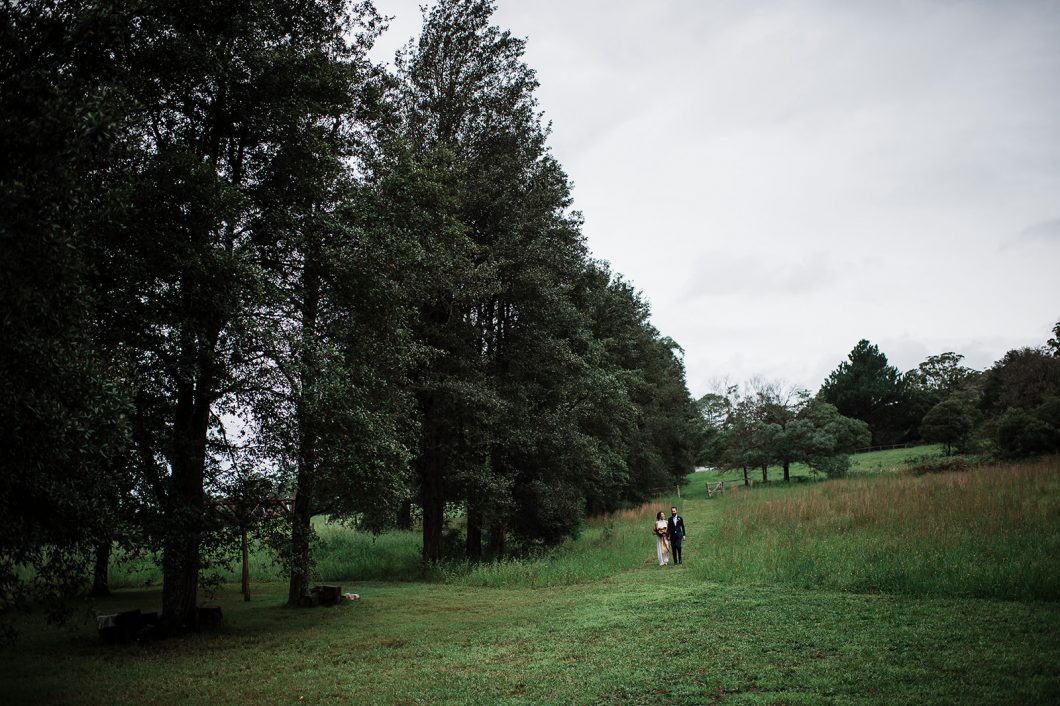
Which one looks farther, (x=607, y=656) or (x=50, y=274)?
(x=607, y=656)

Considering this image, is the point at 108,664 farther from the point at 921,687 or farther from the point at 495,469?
the point at 495,469

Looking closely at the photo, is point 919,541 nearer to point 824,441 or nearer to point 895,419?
point 824,441

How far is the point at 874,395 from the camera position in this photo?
78625 mm

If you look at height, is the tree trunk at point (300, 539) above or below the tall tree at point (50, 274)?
below

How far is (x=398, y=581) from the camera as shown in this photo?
22406 mm

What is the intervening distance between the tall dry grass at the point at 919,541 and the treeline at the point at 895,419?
45.2ft

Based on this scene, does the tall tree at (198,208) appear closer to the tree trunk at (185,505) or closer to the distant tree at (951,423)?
the tree trunk at (185,505)

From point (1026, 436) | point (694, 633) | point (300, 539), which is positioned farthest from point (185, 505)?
point (1026, 436)

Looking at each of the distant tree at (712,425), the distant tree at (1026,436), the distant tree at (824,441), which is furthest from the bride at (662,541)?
the distant tree at (712,425)

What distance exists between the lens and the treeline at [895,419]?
33.7 metres

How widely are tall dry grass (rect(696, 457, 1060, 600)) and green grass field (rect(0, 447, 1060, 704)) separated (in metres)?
0.06

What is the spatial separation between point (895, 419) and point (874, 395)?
3.48m

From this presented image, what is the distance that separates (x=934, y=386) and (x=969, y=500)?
266ft

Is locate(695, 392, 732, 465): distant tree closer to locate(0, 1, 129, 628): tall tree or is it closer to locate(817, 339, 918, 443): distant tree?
locate(817, 339, 918, 443): distant tree
